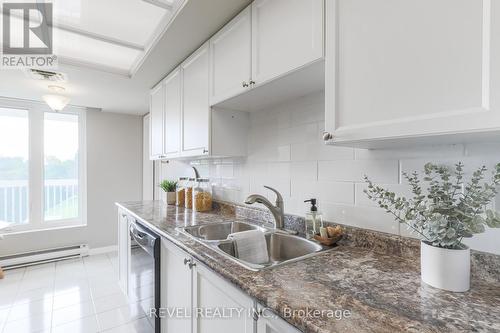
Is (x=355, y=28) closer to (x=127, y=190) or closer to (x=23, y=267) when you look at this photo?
(x=127, y=190)

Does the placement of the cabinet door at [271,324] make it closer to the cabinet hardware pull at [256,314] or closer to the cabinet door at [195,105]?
the cabinet hardware pull at [256,314]

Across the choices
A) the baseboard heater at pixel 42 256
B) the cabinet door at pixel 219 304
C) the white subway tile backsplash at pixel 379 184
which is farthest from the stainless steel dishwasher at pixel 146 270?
the baseboard heater at pixel 42 256

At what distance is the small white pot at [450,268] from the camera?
716 millimetres

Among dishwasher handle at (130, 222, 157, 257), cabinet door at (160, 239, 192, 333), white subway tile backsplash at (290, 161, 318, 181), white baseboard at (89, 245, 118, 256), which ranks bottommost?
white baseboard at (89, 245, 118, 256)

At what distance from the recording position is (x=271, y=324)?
28.7 inches

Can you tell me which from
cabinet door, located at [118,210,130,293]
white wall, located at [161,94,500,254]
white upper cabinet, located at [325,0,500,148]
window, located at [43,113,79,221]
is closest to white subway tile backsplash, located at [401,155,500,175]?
white wall, located at [161,94,500,254]

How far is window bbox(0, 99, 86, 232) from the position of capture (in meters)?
3.27

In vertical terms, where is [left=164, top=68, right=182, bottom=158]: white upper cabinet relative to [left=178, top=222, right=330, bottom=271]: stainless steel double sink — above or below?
above

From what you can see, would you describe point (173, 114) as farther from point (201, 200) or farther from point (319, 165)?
point (319, 165)

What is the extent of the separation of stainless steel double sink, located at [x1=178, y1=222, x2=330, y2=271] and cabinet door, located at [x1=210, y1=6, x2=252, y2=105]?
0.83 m

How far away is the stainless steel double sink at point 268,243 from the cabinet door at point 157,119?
1205 millimetres

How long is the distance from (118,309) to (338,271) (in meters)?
2.19

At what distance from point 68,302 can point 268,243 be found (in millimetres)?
2201

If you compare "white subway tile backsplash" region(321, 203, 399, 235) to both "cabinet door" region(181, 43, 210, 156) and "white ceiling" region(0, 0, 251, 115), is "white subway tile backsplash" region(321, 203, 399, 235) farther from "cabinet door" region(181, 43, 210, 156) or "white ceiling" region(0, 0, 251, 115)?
"white ceiling" region(0, 0, 251, 115)
